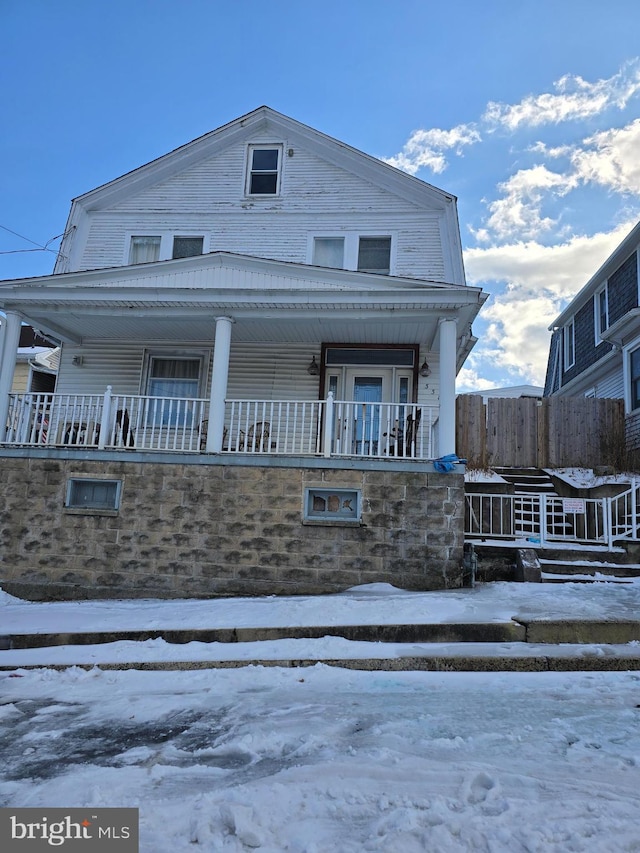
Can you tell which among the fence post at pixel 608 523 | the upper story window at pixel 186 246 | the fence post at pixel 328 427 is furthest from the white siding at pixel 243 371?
the fence post at pixel 608 523

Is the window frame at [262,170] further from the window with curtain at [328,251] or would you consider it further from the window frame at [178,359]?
the window frame at [178,359]

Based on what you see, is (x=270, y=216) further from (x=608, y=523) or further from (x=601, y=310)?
(x=601, y=310)

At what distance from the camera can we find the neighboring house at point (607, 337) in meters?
12.9

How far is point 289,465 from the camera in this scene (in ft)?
26.5

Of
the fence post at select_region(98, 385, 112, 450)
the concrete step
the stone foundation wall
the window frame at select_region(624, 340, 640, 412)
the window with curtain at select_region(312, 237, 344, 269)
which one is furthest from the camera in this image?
the window frame at select_region(624, 340, 640, 412)

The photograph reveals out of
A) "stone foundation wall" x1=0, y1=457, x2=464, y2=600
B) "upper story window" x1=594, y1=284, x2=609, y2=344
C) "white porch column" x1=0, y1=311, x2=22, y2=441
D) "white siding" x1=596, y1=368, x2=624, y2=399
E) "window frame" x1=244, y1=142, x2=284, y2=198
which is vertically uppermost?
"window frame" x1=244, y1=142, x2=284, y2=198

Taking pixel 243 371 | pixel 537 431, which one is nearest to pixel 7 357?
pixel 243 371

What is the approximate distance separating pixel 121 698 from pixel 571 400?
39.9 ft

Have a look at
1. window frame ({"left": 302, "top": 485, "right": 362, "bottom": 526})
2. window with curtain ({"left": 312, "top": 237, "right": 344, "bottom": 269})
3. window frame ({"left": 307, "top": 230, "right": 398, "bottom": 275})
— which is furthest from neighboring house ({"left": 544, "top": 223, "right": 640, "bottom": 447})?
window frame ({"left": 302, "top": 485, "right": 362, "bottom": 526})

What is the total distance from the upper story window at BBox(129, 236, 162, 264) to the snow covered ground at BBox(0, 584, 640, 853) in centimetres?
925

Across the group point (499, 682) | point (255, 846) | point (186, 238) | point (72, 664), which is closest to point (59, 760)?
point (255, 846)

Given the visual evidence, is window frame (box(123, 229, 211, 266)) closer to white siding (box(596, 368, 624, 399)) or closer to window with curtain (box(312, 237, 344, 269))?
window with curtain (box(312, 237, 344, 269))

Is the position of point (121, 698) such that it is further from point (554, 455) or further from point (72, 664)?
point (554, 455)

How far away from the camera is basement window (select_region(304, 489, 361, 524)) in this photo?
26.1 ft
